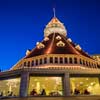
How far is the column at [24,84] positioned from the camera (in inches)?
1295

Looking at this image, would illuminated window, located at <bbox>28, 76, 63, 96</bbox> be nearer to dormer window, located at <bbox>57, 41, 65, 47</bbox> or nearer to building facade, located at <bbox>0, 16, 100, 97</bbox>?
building facade, located at <bbox>0, 16, 100, 97</bbox>

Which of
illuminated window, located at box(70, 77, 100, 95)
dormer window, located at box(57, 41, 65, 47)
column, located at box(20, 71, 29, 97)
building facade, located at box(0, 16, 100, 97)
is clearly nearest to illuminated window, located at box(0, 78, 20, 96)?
building facade, located at box(0, 16, 100, 97)

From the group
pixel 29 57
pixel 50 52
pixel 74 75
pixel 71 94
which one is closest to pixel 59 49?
pixel 50 52

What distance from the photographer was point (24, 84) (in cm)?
3378

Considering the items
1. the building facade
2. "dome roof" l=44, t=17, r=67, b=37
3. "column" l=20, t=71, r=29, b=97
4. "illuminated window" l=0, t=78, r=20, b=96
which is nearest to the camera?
"column" l=20, t=71, r=29, b=97

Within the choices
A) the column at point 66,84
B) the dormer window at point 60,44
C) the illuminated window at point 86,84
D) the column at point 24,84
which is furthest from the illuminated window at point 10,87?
the dormer window at point 60,44

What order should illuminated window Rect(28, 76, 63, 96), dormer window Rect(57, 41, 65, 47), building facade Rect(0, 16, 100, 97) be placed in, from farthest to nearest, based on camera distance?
dormer window Rect(57, 41, 65, 47) → illuminated window Rect(28, 76, 63, 96) → building facade Rect(0, 16, 100, 97)

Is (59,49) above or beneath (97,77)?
above

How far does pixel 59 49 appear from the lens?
52.9 meters

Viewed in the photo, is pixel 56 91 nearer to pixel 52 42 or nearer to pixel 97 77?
pixel 97 77

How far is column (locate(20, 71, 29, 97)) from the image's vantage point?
32894 millimetres

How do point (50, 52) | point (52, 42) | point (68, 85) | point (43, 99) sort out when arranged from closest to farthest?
point (43, 99), point (68, 85), point (50, 52), point (52, 42)

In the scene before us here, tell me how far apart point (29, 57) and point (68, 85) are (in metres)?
20.5

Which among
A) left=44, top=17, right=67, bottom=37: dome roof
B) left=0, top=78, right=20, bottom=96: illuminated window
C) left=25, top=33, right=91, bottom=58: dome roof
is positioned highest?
left=44, top=17, right=67, bottom=37: dome roof
